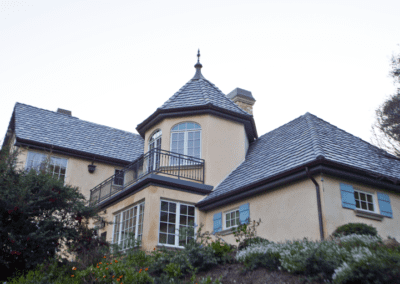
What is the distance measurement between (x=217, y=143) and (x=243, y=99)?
16.3 ft

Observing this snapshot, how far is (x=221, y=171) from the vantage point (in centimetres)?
1473

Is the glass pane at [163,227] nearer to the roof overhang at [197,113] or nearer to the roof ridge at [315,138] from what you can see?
the roof overhang at [197,113]

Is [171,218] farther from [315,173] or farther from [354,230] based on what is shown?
[354,230]

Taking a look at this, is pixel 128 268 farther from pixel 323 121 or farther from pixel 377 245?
pixel 323 121

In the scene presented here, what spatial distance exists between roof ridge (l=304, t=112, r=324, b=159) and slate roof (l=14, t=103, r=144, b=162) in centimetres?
868

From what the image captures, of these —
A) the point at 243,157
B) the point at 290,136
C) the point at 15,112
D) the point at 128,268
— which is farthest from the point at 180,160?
the point at 15,112

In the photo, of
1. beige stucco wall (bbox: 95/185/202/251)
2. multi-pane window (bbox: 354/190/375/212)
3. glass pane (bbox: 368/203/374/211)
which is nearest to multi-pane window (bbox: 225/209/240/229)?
beige stucco wall (bbox: 95/185/202/251)

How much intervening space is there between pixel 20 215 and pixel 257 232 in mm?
6520

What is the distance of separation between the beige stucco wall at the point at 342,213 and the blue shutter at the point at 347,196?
3.9 inches

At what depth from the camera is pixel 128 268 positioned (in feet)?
27.1

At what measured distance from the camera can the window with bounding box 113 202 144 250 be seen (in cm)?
1291

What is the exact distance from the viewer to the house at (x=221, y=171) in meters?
10.8

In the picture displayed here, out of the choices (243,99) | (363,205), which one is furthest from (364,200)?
(243,99)

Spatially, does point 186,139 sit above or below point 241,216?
above
